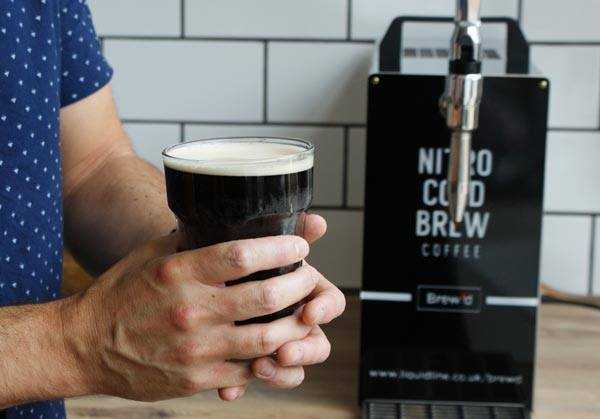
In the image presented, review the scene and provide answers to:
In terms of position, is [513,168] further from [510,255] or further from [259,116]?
[259,116]

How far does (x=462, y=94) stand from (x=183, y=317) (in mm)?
344

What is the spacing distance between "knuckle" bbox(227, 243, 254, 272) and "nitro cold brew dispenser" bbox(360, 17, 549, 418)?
359 millimetres

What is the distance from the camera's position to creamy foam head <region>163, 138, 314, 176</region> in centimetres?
60

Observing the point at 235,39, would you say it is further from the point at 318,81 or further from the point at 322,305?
the point at 322,305

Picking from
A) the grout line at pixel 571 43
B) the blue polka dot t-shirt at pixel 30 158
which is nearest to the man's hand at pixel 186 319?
the blue polka dot t-shirt at pixel 30 158

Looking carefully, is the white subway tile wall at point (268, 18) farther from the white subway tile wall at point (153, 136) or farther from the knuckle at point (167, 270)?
the knuckle at point (167, 270)

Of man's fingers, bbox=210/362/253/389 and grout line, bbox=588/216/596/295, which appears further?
grout line, bbox=588/216/596/295

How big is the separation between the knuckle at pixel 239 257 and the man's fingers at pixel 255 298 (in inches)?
0.8

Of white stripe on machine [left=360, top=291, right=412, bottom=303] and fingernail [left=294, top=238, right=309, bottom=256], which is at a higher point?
Answer: fingernail [left=294, top=238, right=309, bottom=256]

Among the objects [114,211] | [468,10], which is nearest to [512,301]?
[468,10]

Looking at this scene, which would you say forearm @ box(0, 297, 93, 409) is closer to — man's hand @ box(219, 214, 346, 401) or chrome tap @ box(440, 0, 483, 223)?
man's hand @ box(219, 214, 346, 401)

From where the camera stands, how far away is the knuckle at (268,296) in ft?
1.97

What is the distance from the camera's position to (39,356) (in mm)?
669

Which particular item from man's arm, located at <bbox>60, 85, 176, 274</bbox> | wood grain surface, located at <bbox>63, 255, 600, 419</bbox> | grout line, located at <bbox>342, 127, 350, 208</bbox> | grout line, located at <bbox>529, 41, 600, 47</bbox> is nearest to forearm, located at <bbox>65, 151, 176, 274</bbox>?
man's arm, located at <bbox>60, 85, 176, 274</bbox>
